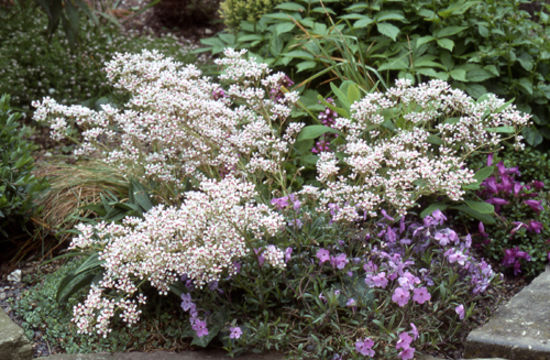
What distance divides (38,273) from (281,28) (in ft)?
8.34

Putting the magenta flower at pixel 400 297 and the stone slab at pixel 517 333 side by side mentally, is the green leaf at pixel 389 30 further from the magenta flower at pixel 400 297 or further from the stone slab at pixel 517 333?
the magenta flower at pixel 400 297

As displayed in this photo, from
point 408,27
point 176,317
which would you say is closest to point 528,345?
point 176,317

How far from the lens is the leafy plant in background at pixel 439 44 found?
4035mm

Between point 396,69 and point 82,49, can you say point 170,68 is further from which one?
point 82,49

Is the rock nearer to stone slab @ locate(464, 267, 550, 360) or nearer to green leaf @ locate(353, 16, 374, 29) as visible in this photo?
stone slab @ locate(464, 267, 550, 360)

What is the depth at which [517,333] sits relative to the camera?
2.66 m

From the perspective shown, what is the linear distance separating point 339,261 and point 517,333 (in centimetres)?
89

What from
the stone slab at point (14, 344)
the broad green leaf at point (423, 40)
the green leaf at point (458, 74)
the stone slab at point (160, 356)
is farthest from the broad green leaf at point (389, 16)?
the stone slab at point (14, 344)

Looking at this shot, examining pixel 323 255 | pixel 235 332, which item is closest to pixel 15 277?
pixel 235 332

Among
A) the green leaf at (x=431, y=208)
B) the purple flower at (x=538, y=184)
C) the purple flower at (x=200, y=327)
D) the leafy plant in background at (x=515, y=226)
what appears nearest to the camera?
the purple flower at (x=200, y=327)

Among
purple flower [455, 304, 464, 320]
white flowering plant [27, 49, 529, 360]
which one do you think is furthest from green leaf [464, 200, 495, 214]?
purple flower [455, 304, 464, 320]

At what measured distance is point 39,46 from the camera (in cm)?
553

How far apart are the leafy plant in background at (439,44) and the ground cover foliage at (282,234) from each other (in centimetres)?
69

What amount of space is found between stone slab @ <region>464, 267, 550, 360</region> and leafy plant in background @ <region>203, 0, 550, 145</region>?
4.89 ft
